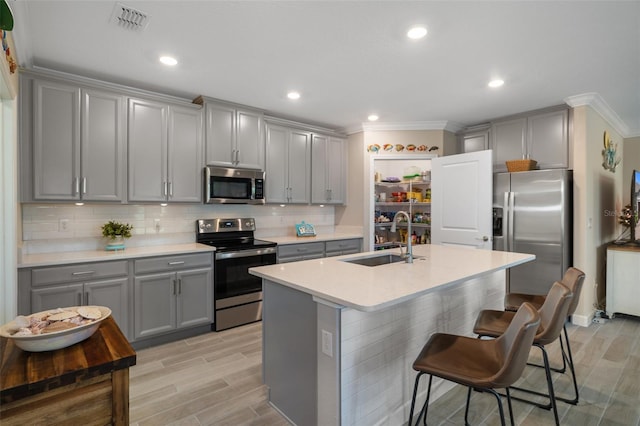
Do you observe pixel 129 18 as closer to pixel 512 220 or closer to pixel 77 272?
pixel 77 272

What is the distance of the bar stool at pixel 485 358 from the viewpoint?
1302 mm

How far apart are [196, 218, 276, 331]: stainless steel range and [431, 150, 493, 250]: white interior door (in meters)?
2.21

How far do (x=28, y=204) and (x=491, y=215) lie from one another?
4.65 meters

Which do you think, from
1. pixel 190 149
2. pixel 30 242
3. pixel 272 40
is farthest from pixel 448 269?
pixel 30 242

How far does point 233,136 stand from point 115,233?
1561 millimetres

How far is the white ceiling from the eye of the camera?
205 cm

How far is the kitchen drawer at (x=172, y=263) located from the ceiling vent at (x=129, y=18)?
6.10 ft

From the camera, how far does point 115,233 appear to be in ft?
10.2

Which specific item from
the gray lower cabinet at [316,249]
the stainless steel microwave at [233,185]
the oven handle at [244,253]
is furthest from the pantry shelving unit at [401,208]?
the stainless steel microwave at [233,185]

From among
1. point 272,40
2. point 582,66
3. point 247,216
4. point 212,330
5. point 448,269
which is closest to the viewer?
point 448,269

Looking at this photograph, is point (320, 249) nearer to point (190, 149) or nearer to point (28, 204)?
point (190, 149)

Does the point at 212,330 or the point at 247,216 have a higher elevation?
the point at 247,216

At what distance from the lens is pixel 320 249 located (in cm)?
430

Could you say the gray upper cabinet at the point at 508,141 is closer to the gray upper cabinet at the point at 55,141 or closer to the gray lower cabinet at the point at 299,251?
the gray lower cabinet at the point at 299,251
